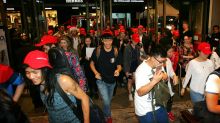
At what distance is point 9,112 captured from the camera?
4.74 feet

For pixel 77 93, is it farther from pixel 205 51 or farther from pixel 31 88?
pixel 31 88

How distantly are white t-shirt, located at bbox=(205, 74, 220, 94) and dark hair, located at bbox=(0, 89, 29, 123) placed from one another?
225 centimetres

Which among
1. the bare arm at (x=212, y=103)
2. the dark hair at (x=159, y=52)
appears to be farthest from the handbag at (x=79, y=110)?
the bare arm at (x=212, y=103)

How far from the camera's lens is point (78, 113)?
2729 mm

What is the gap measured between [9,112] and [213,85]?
238cm

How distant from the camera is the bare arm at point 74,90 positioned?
2.60m

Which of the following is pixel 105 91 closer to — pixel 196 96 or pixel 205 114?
pixel 196 96

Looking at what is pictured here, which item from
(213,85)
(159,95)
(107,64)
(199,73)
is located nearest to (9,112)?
(159,95)

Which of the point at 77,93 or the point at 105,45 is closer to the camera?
the point at 77,93

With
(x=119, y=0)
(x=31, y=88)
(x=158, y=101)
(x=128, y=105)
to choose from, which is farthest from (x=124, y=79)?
(x=119, y=0)

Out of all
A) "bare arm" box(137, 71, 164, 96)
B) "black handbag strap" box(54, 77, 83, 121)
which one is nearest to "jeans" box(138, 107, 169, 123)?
"bare arm" box(137, 71, 164, 96)

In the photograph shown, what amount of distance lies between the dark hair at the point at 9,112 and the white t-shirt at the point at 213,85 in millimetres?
2248

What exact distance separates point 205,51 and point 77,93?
2870 millimetres

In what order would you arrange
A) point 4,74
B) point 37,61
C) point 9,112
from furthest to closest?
point 4,74
point 37,61
point 9,112
